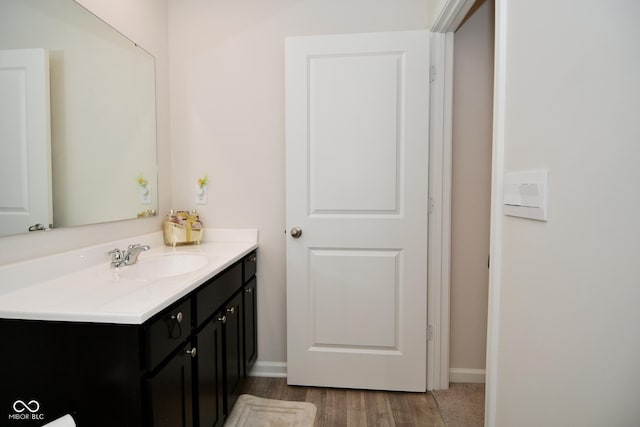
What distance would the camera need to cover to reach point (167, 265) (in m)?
1.52

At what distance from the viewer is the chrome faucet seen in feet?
4.16

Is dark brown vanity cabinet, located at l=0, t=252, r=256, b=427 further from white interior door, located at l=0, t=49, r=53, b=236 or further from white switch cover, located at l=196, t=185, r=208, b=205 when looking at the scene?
white switch cover, located at l=196, t=185, r=208, b=205

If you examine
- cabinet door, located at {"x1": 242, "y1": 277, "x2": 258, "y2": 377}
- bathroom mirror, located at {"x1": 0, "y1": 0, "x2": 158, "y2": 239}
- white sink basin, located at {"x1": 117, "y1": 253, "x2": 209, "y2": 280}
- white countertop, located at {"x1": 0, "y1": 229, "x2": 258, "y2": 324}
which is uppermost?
bathroom mirror, located at {"x1": 0, "y1": 0, "x2": 158, "y2": 239}

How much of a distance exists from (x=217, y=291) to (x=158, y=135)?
1125 millimetres

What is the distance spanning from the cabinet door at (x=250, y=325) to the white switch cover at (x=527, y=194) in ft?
4.54

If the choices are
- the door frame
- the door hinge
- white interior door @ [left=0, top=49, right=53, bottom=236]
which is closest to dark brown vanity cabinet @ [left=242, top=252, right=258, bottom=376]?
white interior door @ [left=0, top=49, right=53, bottom=236]

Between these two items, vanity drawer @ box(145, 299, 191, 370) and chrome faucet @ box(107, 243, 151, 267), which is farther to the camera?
chrome faucet @ box(107, 243, 151, 267)

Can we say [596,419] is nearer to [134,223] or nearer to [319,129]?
[319,129]

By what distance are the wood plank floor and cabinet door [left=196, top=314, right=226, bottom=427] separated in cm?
50

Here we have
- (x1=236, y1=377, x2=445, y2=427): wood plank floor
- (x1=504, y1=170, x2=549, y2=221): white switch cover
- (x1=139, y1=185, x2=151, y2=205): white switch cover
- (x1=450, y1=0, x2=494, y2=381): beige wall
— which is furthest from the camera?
(x1=450, y1=0, x2=494, y2=381): beige wall

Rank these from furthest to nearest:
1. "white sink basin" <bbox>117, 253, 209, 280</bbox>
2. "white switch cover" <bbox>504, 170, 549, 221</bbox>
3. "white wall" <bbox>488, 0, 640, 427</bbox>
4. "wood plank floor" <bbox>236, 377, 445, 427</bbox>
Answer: "wood plank floor" <bbox>236, 377, 445, 427</bbox>, "white sink basin" <bbox>117, 253, 209, 280</bbox>, "white switch cover" <bbox>504, 170, 549, 221</bbox>, "white wall" <bbox>488, 0, 640, 427</bbox>

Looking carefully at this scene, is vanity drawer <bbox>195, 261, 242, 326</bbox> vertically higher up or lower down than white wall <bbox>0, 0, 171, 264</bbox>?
lower down

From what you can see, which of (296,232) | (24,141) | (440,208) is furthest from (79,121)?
(440,208)

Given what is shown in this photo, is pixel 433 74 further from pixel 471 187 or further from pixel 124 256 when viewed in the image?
pixel 124 256
